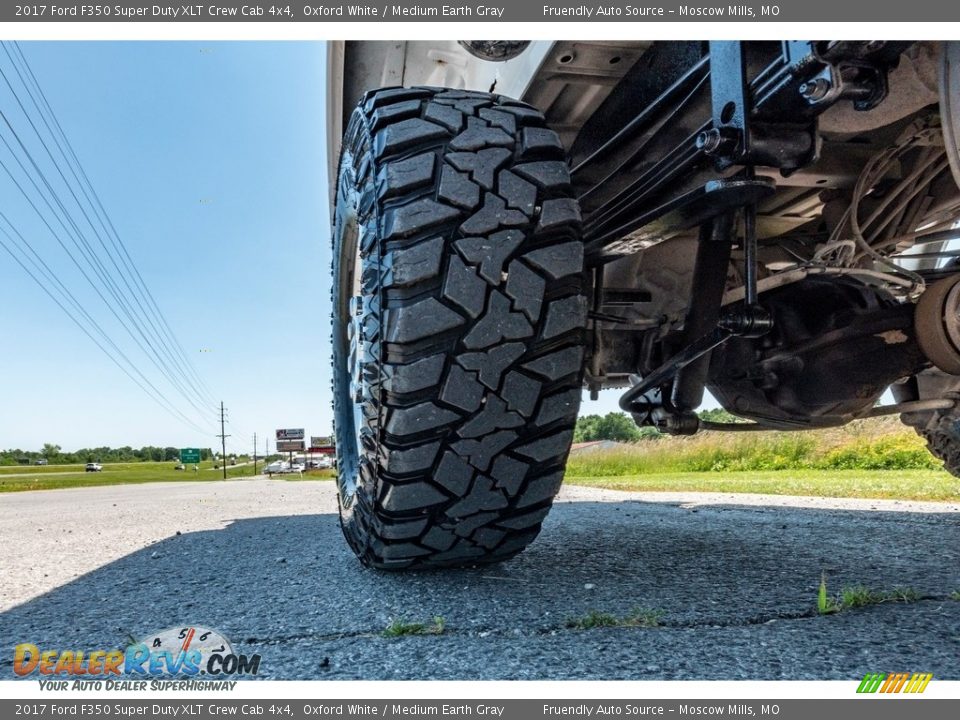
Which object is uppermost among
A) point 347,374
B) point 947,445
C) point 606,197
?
point 606,197

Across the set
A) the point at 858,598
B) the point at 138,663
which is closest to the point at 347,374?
the point at 138,663

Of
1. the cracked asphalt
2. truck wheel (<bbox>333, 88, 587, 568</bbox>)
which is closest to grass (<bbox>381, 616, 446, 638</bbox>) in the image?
the cracked asphalt

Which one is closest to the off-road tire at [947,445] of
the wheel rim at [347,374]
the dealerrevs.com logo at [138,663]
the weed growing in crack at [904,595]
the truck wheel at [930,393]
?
the truck wheel at [930,393]

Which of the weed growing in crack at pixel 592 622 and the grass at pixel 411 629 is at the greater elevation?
the grass at pixel 411 629

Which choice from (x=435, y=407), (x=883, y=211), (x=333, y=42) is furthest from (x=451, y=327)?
(x=333, y=42)

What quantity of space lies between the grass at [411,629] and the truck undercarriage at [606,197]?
24 cm

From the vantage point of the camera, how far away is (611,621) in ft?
4.26

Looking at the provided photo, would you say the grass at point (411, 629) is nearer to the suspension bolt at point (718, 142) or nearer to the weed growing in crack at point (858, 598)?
the weed growing in crack at point (858, 598)

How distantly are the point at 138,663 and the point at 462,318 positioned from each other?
0.89 meters

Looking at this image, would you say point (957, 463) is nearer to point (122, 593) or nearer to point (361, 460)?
point (361, 460)

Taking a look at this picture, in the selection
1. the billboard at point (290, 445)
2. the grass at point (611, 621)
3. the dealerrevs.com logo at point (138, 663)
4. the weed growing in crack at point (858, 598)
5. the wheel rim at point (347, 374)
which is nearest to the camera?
the dealerrevs.com logo at point (138, 663)

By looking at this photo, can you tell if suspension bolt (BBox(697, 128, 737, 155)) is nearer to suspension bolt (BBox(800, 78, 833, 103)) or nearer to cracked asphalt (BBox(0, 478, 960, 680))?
suspension bolt (BBox(800, 78, 833, 103))

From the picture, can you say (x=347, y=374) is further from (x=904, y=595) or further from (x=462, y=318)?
(x=904, y=595)

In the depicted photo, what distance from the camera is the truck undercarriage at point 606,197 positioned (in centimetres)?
119
